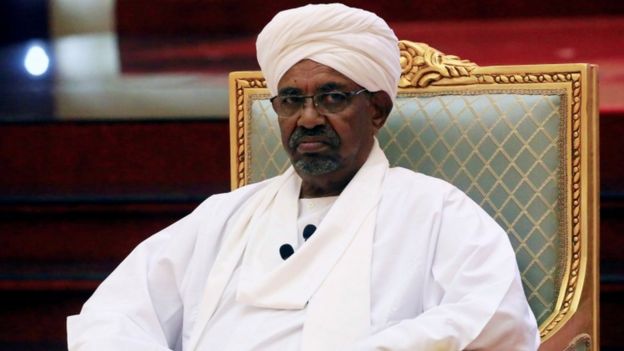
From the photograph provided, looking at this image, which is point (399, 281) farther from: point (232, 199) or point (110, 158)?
point (110, 158)

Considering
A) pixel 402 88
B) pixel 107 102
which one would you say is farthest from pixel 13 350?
pixel 402 88

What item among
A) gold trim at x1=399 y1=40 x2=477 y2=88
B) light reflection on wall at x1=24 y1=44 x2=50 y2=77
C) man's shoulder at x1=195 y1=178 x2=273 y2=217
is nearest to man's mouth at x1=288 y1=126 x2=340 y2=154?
man's shoulder at x1=195 y1=178 x2=273 y2=217

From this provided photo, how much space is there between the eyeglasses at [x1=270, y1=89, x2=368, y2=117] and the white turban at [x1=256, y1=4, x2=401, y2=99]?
0.16 ft

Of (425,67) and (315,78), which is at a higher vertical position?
(425,67)

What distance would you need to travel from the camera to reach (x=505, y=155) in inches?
142

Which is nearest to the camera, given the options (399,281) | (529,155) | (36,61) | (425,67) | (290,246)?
(399,281)

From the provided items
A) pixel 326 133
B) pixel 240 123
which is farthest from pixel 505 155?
pixel 240 123

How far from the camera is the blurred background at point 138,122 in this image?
5160 mm

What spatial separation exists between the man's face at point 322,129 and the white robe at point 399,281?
4.8 inches

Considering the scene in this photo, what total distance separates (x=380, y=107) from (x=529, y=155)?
0.38 metres

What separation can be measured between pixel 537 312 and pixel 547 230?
0.66ft

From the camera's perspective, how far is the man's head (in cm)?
346

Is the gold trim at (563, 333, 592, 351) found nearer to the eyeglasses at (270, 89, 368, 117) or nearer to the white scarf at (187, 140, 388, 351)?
the white scarf at (187, 140, 388, 351)

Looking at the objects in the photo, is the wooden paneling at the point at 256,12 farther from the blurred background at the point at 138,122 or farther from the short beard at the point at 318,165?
the short beard at the point at 318,165
